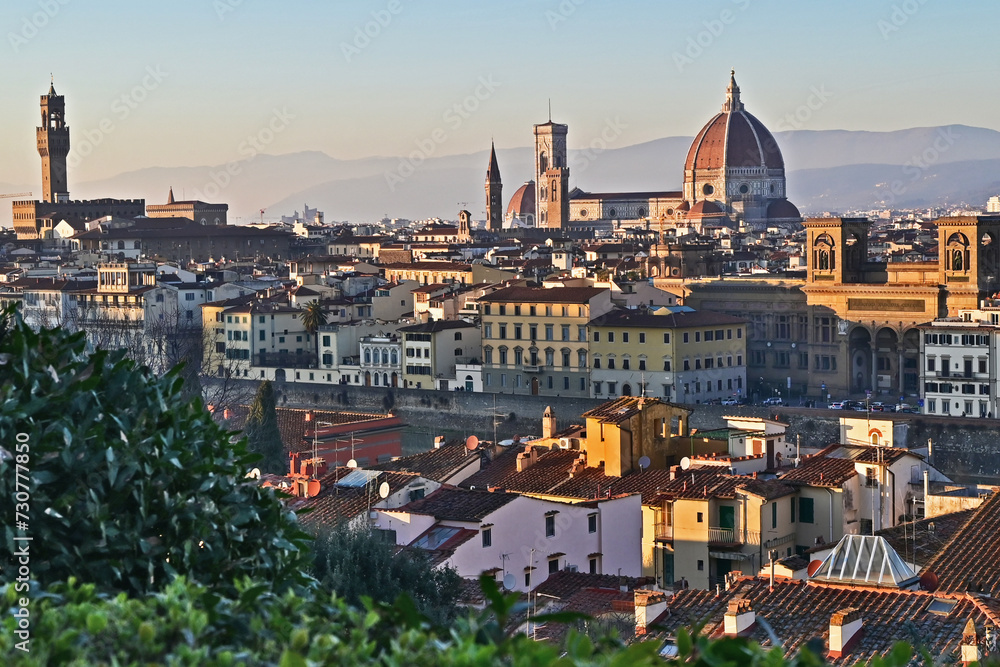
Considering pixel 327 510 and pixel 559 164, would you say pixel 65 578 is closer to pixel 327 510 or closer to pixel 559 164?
pixel 327 510

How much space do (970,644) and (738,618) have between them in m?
1.74

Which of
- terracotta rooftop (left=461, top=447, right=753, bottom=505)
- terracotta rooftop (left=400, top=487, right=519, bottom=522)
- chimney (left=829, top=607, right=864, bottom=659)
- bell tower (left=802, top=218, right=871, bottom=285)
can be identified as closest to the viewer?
chimney (left=829, top=607, right=864, bottom=659)

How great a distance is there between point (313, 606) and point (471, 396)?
140 ft

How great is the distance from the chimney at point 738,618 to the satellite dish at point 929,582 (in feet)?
5.67

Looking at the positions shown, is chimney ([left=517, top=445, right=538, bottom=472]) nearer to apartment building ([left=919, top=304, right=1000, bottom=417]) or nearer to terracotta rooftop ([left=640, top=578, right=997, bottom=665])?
terracotta rooftop ([left=640, top=578, right=997, bottom=665])

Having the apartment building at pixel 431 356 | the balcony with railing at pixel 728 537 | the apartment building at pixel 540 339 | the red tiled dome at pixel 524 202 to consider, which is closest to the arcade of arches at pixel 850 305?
the apartment building at pixel 540 339

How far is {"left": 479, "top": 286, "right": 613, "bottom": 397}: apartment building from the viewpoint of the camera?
1960 inches

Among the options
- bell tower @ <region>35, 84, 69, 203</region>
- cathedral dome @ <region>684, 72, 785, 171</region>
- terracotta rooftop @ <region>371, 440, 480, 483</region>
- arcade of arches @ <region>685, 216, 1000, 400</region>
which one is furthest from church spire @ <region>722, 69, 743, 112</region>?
terracotta rooftop @ <region>371, 440, 480, 483</region>

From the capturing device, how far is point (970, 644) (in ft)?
34.0

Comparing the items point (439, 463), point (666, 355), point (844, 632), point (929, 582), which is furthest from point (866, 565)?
point (666, 355)

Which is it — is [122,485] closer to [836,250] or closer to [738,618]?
[738,618]

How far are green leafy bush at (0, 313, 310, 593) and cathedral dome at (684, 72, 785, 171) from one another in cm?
13491

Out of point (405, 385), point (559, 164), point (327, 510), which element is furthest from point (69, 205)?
point (327, 510)

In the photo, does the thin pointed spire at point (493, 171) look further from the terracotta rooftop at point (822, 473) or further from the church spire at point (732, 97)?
the terracotta rooftop at point (822, 473)
